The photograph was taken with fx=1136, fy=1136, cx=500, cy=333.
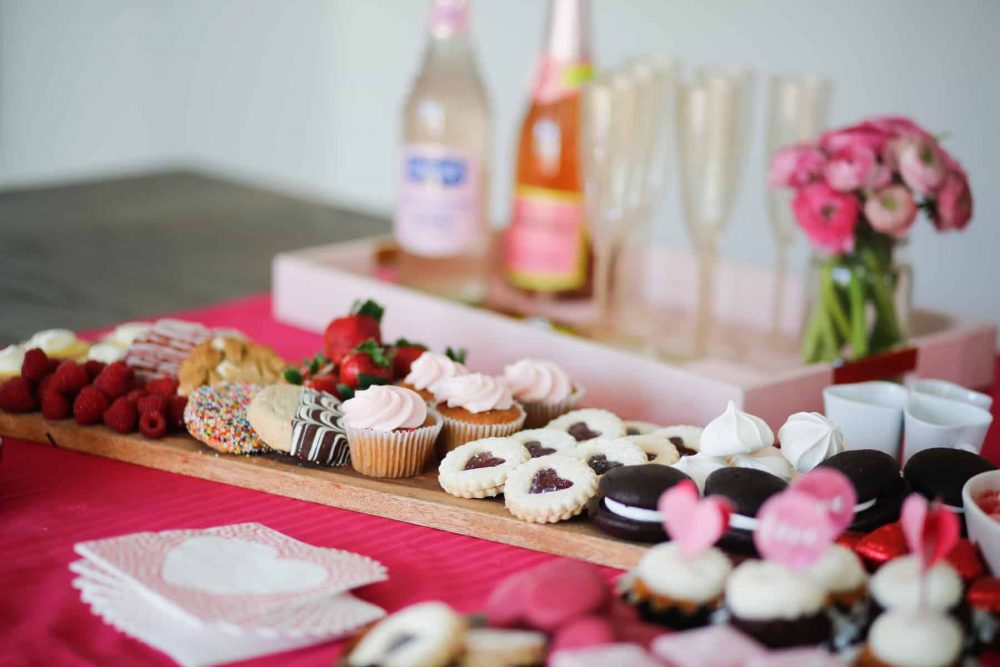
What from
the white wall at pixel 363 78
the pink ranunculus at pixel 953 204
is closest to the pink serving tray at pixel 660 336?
the pink ranunculus at pixel 953 204

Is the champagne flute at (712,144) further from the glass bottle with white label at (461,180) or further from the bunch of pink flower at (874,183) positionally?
the glass bottle with white label at (461,180)

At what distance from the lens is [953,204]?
1.27m

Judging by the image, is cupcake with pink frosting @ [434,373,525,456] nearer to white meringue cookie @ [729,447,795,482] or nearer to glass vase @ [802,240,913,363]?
white meringue cookie @ [729,447,795,482]

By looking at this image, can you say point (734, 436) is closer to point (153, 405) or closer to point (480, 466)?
point (480, 466)

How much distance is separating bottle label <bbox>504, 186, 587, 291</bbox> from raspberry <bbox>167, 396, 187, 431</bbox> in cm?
66

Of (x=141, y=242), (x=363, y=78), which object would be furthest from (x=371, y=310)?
(x=363, y=78)

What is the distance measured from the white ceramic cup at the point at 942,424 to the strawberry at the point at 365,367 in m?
0.48

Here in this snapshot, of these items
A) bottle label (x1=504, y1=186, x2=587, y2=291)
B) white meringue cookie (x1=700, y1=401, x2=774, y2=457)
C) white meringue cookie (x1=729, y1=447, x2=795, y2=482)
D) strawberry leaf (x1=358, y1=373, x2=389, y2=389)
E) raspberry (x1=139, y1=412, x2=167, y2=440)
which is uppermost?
bottle label (x1=504, y1=186, x2=587, y2=291)

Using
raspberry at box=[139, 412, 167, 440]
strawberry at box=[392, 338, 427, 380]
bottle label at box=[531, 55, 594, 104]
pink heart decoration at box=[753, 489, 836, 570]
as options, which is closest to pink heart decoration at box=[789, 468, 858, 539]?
pink heart decoration at box=[753, 489, 836, 570]

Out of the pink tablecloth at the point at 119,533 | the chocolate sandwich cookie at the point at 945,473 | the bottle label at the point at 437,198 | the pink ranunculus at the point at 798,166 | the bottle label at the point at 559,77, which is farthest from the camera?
the bottle label at the point at 559,77

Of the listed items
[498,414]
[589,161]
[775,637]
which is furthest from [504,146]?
[775,637]

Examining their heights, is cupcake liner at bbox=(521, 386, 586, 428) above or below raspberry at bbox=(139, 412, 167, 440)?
above

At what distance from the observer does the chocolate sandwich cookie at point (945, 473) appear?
882 millimetres

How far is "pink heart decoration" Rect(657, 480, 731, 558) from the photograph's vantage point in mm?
715
